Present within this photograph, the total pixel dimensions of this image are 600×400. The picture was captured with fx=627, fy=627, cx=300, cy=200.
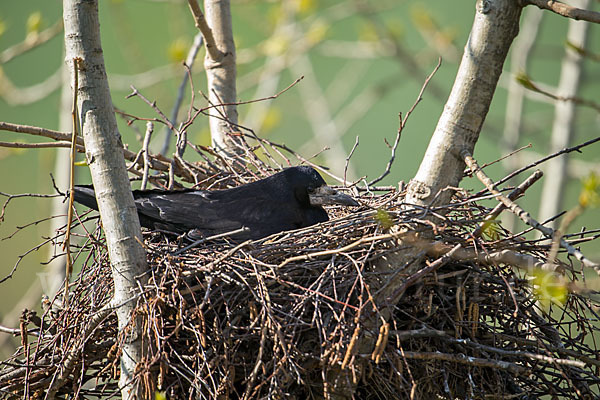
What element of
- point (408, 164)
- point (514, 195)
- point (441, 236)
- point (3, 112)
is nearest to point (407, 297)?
point (441, 236)

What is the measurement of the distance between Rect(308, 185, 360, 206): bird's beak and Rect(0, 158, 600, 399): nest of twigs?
674mm

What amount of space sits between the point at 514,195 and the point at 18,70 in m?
7.35

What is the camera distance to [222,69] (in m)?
4.32

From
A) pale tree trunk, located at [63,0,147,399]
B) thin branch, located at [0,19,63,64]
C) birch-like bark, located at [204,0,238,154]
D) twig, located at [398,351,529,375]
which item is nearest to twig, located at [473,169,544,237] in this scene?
twig, located at [398,351,529,375]

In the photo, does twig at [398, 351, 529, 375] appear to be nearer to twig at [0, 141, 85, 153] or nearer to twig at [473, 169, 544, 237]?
twig at [473, 169, 544, 237]

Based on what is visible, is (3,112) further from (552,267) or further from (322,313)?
(552,267)

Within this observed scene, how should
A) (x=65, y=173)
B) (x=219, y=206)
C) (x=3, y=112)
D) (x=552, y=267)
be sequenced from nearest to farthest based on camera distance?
(x=552, y=267)
(x=219, y=206)
(x=65, y=173)
(x=3, y=112)

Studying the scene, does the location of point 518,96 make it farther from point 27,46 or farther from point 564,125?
point 27,46

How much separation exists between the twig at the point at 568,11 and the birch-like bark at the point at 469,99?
12 cm

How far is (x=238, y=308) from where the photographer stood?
2660 millimetres

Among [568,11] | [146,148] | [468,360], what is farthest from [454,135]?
[146,148]

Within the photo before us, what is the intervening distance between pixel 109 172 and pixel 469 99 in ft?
4.77

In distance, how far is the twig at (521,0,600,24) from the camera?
2.05 m

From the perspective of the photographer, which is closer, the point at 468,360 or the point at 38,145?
the point at 468,360
